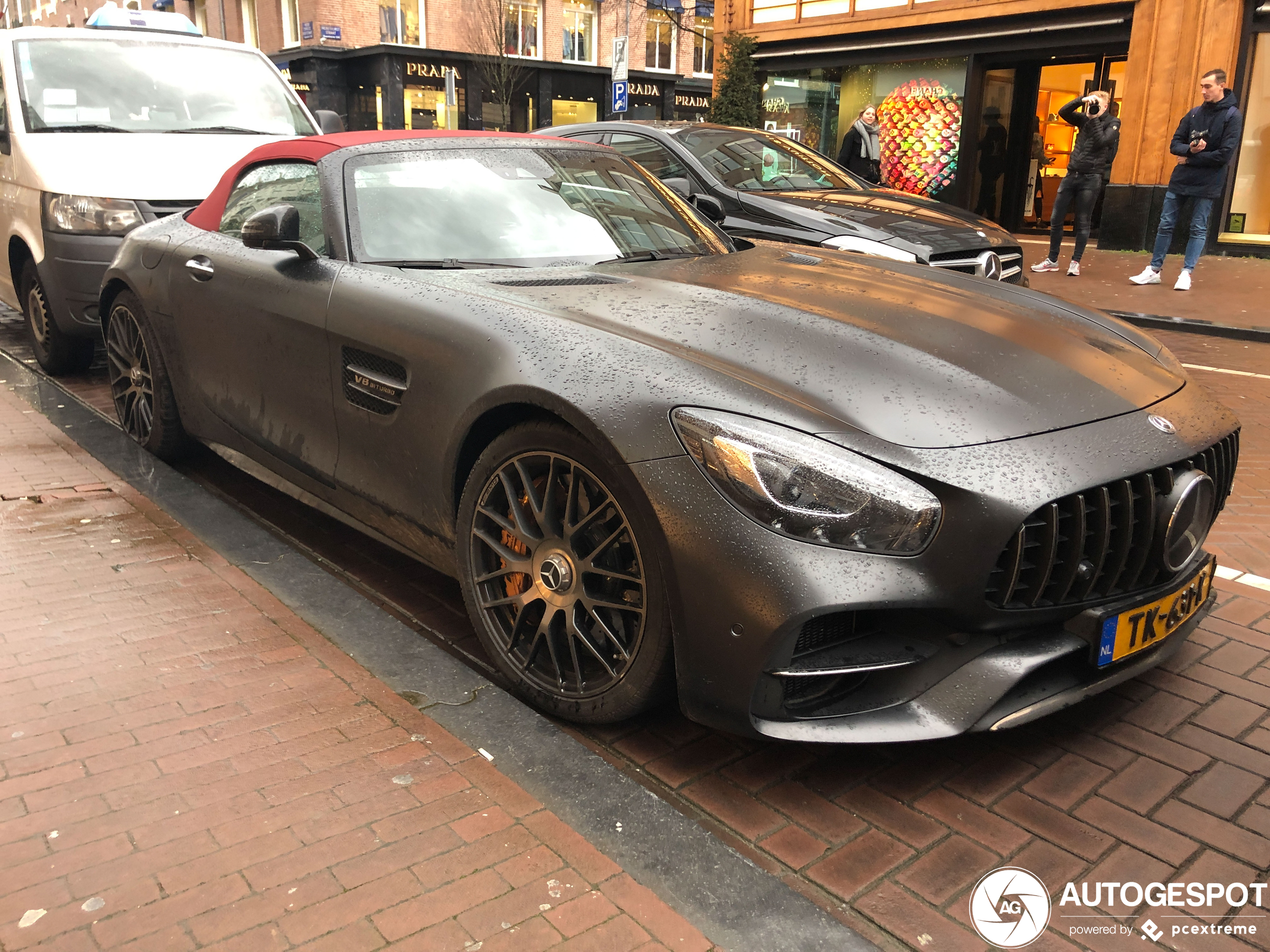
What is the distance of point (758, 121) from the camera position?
67.6ft

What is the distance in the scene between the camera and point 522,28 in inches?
1387

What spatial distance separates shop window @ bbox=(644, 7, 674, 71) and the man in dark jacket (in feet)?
95.3

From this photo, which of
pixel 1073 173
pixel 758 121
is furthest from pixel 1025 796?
pixel 758 121

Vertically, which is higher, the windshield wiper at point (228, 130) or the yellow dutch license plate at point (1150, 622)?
the windshield wiper at point (228, 130)

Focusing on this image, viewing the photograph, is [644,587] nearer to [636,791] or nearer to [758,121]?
[636,791]

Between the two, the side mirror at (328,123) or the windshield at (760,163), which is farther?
the windshield at (760,163)

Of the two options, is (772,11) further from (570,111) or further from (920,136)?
(570,111)

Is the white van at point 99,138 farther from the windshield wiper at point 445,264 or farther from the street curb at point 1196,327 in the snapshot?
the street curb at point 1196,327

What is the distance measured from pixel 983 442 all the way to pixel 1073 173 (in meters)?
11.2

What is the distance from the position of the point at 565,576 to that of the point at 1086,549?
1229 mm

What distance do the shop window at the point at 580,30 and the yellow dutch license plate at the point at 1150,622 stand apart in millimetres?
36457

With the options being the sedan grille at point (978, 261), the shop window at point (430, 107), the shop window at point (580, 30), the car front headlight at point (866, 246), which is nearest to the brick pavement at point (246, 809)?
the car front headlight at point (866, 246)

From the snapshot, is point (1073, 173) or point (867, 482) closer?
point (867, 482)

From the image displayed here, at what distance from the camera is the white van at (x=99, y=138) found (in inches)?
243
